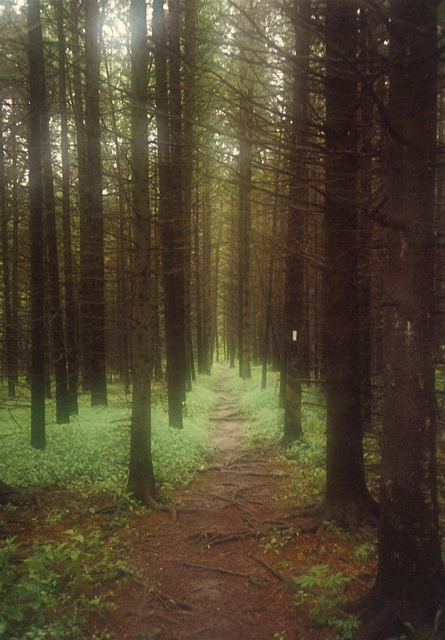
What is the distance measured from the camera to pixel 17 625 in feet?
14.8

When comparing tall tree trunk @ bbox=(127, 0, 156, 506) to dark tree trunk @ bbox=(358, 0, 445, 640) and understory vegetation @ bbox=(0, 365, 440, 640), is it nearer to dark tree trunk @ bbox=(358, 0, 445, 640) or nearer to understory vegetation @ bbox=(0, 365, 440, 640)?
understory vegetation @ bbox=(0, 365, 440, 640)

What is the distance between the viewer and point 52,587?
5.32 m

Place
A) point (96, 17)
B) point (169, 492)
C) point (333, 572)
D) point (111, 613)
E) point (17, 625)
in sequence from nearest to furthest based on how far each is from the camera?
1. point (17, 625)
2. point (111, 613)
3. point (333, 572)
4. point (169, 492)
5. point (96, 17)

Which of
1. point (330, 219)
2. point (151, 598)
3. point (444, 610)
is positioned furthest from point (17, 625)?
point (330, 219)

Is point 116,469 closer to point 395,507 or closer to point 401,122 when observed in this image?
point 395,507

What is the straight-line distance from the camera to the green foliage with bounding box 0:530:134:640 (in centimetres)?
444

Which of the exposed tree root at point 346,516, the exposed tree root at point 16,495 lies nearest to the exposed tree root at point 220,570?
the exposed tree root at point 346,516

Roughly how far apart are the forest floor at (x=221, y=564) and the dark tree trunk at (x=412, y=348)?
3.11 feet

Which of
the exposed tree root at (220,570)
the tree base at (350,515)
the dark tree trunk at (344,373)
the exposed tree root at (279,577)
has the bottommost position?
the exposed tree root at (220,570)

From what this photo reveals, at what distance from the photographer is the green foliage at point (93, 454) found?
9.47 m

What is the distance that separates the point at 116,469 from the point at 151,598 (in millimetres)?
4736

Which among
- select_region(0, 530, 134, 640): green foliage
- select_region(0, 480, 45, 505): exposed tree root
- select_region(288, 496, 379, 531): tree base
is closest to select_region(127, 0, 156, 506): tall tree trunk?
select_region(0, 480, 45, 505): exposed tree root

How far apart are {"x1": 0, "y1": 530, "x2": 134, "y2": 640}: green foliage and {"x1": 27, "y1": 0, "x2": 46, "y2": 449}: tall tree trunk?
199 inches

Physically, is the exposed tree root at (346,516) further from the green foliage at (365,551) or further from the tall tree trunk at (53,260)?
the tall tree trunk at (53,260)
